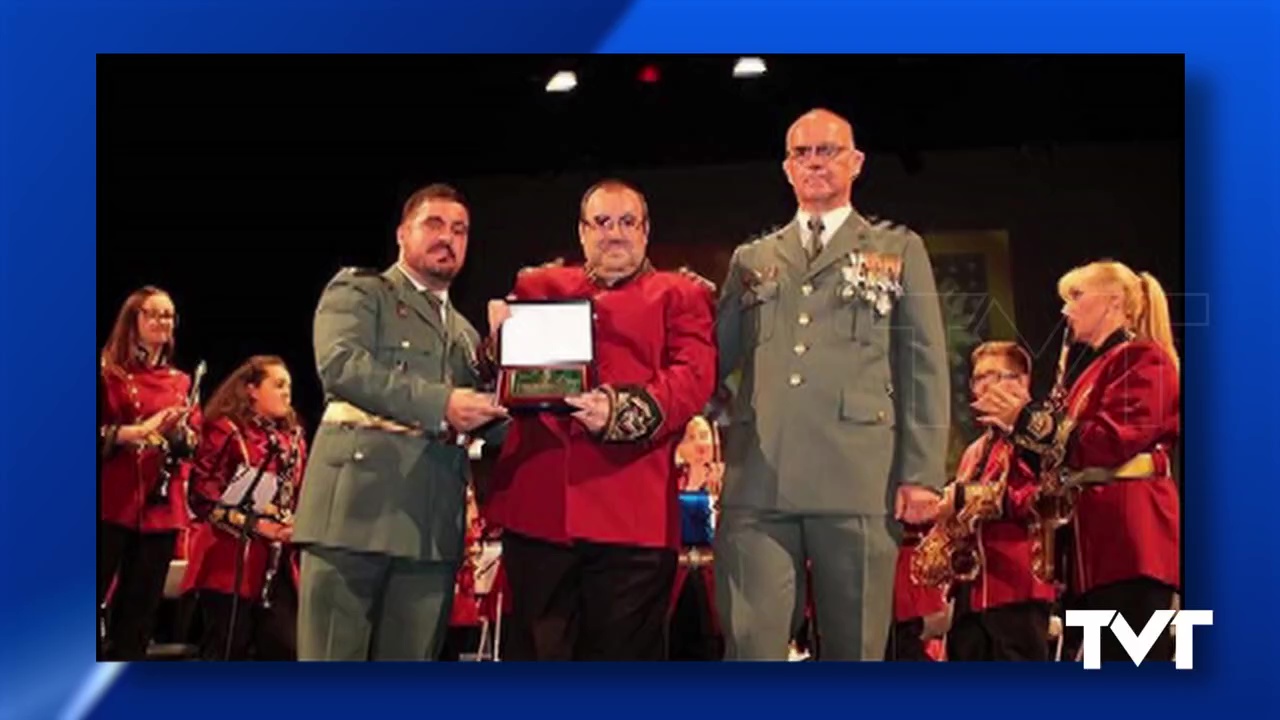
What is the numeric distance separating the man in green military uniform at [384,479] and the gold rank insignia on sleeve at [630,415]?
25 cm

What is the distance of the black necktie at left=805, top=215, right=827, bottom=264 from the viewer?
169 inches

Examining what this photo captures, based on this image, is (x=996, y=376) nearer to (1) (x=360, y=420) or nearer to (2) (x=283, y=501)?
(1) (x=360, y=420)

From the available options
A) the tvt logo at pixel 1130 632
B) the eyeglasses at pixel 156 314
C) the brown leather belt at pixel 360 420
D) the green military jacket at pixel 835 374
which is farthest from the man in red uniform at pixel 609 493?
the tvt logo at pixel 1130 632

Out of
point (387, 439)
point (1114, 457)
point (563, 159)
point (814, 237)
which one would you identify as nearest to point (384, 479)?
point (387, 439)

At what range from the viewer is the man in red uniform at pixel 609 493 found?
4223 millimetres

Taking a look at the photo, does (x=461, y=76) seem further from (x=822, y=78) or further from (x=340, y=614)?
(x=340, y=614)

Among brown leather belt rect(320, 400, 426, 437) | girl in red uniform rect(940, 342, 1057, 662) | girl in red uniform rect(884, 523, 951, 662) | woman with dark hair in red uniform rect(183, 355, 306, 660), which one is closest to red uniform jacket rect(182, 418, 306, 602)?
woman with dark hair in red uniform rect(183, 355, 306, 660)

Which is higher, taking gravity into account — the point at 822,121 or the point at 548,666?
the point at 822,121

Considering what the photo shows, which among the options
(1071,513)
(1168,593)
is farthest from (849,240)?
(1168,593)

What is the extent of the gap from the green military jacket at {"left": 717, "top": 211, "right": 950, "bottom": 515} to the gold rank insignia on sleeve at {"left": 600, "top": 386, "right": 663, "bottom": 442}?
177 millimetres

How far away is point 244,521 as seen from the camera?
4.29m

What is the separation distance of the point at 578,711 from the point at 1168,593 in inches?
52.3

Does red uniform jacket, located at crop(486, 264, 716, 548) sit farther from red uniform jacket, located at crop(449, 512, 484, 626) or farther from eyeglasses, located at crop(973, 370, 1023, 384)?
eyeglasses, located at crop(973, 370, 1023, 384)

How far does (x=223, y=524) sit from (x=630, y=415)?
933 millimetres
